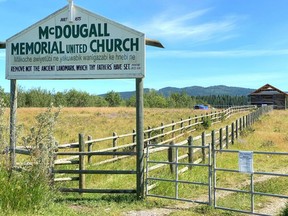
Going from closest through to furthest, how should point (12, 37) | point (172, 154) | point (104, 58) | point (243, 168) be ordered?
point (243, 168)
point (104, 58)
point (12, 37)
point (172, 154)

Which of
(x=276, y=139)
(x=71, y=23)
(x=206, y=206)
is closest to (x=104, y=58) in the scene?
(x=71, y=23)

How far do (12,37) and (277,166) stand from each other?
9.57 metres

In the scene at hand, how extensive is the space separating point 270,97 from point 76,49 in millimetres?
83325

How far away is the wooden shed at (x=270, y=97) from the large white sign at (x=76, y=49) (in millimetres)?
79172

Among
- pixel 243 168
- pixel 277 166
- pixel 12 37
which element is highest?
pixel 12 37

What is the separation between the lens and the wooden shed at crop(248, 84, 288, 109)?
278 feet

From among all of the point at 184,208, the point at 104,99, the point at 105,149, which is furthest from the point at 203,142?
the point at 104,99

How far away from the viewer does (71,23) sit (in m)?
8.95

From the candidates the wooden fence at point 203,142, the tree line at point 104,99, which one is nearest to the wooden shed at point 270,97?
the tree line at point 104,99

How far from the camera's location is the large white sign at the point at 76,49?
8617 millimetres

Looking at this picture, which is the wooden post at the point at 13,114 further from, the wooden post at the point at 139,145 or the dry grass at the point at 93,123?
the wooden post at the point at 139,145

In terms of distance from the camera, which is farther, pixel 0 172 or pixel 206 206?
pixel 206 206

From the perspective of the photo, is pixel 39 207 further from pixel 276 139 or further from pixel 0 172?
pixel 276 139

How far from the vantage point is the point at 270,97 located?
86562 mm
